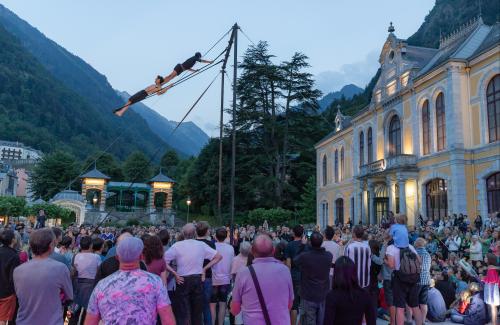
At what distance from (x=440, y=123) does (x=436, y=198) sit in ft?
14.5

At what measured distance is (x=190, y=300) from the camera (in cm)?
582

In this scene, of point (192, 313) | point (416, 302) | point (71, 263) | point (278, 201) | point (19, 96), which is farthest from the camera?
point (19, 96)

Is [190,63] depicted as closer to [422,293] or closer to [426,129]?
[422,293]

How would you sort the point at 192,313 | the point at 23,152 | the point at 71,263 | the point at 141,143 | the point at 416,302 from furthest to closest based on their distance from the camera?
the point at 141,143, the point at 23,152, the point at 416,302, the point at 71,263, the point at 192,313

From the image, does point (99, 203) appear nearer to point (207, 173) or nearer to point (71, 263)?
point (207, 173)

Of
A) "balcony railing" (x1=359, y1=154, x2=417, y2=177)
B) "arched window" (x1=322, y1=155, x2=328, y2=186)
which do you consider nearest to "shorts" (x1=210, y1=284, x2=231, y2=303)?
"balcony railing" (x1=359, y1=154, x2=417, y2=177)

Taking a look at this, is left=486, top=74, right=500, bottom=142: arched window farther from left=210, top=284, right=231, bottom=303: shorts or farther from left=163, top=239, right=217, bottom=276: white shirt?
left=163, top=239, right=217, bottom=276: white shirt

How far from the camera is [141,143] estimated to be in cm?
16375

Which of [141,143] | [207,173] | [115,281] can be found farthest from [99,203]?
[141,143]

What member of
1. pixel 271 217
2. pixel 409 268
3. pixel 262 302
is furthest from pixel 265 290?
pixel 271 217

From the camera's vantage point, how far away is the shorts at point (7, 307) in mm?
5125

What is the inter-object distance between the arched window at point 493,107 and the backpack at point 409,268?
17214 millimetres

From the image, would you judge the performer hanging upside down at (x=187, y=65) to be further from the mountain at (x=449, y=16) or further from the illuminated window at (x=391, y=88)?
the mountain at (x=449, y=16)

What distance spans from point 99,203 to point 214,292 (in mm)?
47431
